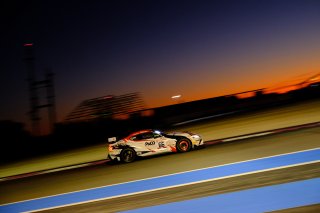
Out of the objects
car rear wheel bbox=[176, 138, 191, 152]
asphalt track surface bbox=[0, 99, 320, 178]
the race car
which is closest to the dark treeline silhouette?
asphalt track surface bbox=[0, 99, 320, 178]

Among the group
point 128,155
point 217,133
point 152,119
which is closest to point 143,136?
point 128,155

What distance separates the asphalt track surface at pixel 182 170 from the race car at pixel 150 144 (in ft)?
1.10

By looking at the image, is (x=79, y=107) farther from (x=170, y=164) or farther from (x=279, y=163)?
(x=279, y=163)

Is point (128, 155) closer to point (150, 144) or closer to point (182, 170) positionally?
point (150, 144)

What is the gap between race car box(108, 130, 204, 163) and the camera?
13.2m

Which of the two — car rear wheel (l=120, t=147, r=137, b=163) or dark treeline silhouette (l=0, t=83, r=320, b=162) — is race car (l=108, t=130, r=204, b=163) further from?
dark treeline silhouette (l=0, t=83, r=320, b=162)

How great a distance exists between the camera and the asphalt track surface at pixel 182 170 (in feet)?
24.3

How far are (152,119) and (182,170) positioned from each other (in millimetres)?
22653

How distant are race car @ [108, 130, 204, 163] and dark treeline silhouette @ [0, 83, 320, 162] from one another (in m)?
16.3

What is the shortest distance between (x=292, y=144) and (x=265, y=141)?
58.8 inches

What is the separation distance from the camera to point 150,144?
13.3 m

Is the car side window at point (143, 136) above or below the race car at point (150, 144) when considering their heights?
above

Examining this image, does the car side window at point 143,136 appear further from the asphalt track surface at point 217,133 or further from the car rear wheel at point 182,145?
the asphalt track surface at point 217,133

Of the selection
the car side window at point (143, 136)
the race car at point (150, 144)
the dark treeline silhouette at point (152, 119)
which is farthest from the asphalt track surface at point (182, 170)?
the dark treeline silhouette at point (152, 119)
